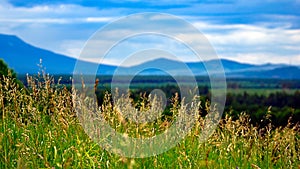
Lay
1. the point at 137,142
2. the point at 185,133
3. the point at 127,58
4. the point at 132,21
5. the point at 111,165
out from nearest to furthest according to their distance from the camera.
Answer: the point at 111,165 → the point at 137,142 → the point at 185,133 → the point at 127,58 → the point at 132,21

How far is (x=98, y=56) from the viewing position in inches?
253

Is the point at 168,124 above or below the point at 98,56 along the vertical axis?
below

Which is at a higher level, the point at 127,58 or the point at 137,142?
the point at 127,58

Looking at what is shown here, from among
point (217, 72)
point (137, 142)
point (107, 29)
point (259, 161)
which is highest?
point (107, 29)

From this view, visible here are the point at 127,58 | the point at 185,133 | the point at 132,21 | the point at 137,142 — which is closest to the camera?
the point at 137,142

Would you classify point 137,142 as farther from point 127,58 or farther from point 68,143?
point 127,58

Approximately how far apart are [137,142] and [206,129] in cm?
102

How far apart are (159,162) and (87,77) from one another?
156 centimetres

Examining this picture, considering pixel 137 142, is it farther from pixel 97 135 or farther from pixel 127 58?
pixel 127 58

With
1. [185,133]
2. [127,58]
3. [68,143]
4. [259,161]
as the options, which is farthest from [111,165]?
Result: [259,161]

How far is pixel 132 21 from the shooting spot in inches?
268

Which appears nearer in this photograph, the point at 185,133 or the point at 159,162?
the point at 159,162

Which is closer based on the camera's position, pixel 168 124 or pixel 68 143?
pixel 68 143

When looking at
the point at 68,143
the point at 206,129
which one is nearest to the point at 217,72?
the point at 206,129
